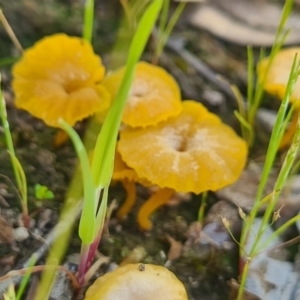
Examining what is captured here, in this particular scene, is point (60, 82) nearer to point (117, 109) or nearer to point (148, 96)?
point (148, 96)

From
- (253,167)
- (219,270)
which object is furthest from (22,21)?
(219,270)

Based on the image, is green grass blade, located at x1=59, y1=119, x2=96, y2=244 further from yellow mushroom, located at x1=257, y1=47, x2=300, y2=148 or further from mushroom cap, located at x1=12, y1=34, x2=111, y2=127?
yellow mushroom, located at x1=257, y1=47, x2=300, y2=148

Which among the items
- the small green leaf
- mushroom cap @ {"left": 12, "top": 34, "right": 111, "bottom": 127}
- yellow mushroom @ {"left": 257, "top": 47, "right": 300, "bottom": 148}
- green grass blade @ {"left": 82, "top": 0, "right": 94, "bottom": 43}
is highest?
green grass blade @ {"left": 82, "top": 0, "right": 94, "bottom": 43}

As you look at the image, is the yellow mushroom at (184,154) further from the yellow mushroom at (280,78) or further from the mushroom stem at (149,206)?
the yellow mushroom at (280,78)

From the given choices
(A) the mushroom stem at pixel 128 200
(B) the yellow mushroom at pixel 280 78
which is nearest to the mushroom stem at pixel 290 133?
(B) the yellow mushroom at pixel 280 78

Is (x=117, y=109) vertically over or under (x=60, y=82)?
over

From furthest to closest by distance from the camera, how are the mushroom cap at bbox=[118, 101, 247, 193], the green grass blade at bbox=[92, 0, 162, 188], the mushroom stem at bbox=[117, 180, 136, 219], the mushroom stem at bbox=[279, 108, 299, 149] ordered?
1. the mushroom stem at bbox=[279, 108, 299, 149]
2. the mushroom stem at bbox=[117, 180, 136, 219]
3. the mushroom cap at bbox=[118, 101, 247, 193]
4. the green grass blade at bbox=[92, 0, 162, 188]

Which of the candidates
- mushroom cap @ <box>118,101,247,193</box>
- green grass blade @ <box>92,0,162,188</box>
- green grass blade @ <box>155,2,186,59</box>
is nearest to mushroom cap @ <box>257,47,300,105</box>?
mushroom cap @ <box>118,101,247,193</box>

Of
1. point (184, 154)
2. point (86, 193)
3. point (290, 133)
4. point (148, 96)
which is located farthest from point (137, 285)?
point (290, 133)
